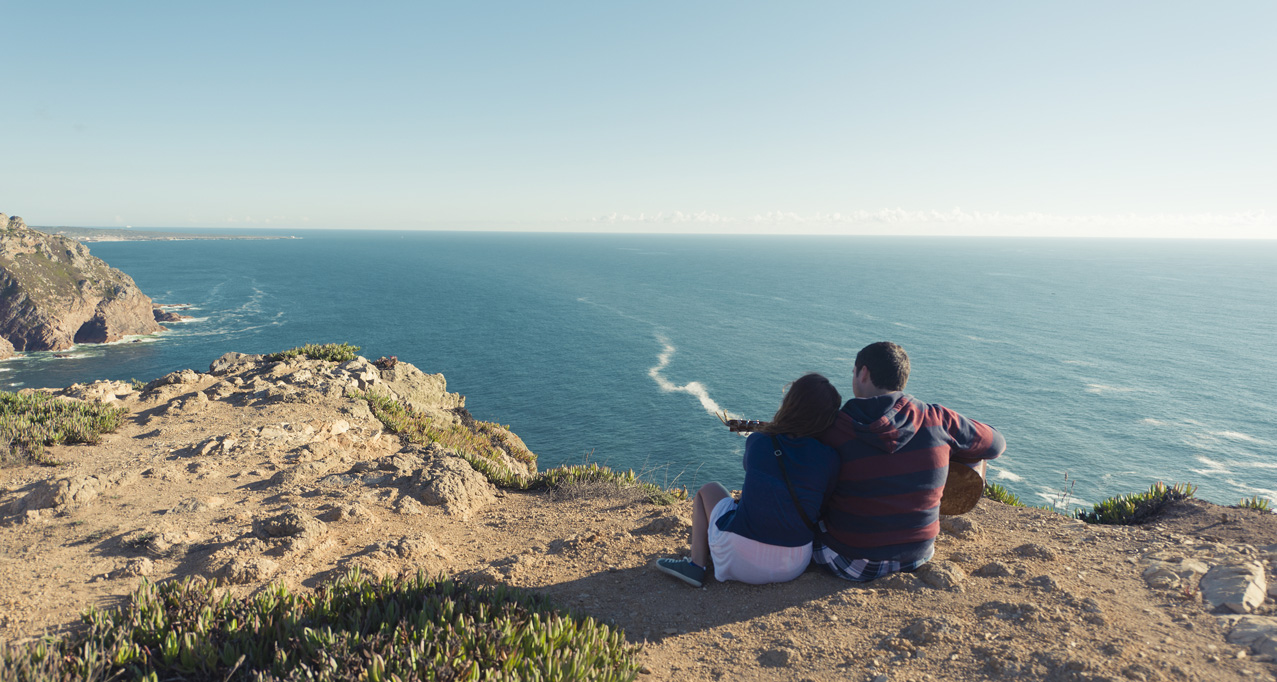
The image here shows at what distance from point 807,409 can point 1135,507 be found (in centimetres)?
619

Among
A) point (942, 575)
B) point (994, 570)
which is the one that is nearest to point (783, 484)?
point (942, 575)

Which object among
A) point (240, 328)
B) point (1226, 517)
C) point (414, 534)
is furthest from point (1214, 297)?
point (240, 328)

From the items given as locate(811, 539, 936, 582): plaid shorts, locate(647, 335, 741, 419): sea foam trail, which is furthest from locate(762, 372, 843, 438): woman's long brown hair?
locate(647, 335, 741, 419): sea foam trail

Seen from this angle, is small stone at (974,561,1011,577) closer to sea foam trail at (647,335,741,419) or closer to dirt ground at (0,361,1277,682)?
dirt ground at (0,361,1277,682)

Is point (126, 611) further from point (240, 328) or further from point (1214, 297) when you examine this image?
point (1214, 297)

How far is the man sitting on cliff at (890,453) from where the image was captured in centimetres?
421

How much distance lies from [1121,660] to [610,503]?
19.1 feet

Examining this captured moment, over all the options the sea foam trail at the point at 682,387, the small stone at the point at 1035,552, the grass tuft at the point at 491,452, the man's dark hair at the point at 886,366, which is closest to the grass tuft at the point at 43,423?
the grass tuft at the point at 491,452

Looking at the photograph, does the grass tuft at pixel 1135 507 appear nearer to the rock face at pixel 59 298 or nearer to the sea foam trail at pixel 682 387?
the sea foam trail at pixel 682 387

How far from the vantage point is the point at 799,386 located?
4.28 metres

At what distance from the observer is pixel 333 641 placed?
3.49m

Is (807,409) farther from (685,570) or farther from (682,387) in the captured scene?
(682,387)

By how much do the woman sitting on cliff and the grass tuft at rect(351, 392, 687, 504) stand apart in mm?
3533

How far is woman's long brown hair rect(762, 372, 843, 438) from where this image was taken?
13.8 feet
